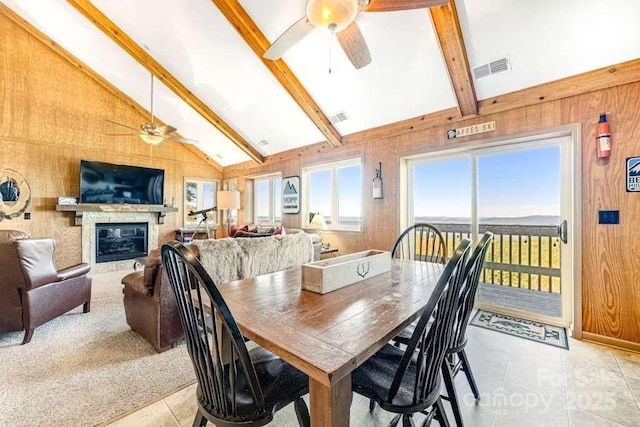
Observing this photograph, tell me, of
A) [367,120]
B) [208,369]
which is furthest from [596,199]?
[208,369]

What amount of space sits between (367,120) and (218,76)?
233 cm

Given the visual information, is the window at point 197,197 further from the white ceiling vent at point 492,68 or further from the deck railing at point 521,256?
the white ceiling vent at point 492,68

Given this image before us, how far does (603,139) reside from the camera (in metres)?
2.43

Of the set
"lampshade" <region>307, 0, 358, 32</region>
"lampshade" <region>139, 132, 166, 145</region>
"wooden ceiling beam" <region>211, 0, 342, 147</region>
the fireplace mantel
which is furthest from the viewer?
the fireplace mantel

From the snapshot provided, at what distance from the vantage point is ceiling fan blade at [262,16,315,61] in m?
1.99

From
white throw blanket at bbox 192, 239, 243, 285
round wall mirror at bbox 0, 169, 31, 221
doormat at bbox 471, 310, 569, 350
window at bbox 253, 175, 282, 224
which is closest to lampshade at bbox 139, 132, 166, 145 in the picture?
round wall mirror at bbox 0, 169, 31, 221

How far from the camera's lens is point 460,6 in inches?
93.8

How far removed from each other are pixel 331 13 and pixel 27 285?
10.7ft

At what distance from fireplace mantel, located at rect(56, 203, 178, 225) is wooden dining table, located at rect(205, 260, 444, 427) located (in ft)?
17.4

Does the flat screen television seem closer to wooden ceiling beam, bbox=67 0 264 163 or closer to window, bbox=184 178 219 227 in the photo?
window, bbox=184 178 219 227

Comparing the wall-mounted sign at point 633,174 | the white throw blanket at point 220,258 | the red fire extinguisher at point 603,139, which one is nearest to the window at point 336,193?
the white throw blanket at point 220,258

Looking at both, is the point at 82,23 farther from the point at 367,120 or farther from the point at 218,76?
the point at 367,120

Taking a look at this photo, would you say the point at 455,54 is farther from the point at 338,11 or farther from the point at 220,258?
the point at 220,258

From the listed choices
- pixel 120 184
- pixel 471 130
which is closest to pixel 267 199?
pixel 120 184
